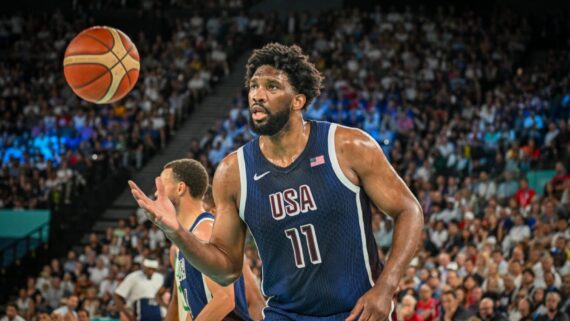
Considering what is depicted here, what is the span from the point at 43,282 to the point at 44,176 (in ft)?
16.2

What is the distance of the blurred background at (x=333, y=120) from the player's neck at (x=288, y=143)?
719cm

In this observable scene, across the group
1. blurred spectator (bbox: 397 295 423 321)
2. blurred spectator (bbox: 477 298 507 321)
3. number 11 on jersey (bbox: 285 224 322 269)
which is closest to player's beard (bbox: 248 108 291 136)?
number 11 on jersey (bbox: 285 224 322 269)

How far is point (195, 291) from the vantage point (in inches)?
261

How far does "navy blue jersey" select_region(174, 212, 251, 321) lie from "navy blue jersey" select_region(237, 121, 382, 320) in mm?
1488

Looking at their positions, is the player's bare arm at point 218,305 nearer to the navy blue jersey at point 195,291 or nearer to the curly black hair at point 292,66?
the navy blue jersey at point 195,291

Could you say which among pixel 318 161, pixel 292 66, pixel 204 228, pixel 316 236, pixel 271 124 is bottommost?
pixel 204 228

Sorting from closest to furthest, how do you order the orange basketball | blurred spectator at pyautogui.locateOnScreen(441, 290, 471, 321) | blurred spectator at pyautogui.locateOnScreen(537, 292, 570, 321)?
1. the orange basketball
2. blurred spectator at pyautogui.locateOnScreen(537, 292, 570, 321)
3. blurred spectator at pyautogui.locateOnScreen(441, 290, 471, 321)

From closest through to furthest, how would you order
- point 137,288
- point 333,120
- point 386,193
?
point 386,193
point 137,288
point 333,120

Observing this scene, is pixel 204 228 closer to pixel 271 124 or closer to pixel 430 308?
pixel 271 124

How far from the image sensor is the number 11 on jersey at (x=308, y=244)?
4.86 m

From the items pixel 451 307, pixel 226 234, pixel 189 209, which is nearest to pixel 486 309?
pixel 451 307

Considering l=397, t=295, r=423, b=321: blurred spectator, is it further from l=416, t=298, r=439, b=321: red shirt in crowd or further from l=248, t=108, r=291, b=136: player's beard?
l=248, t=108, r=291, b=136: player's beard

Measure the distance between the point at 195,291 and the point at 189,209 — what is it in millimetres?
606

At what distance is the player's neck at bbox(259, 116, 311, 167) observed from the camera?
502 centimetres
